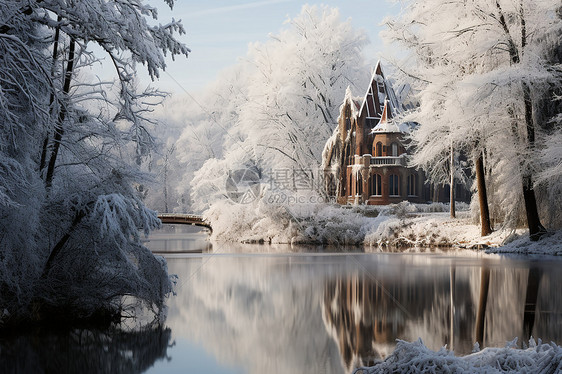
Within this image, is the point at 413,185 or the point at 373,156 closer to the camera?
the point at 373,156

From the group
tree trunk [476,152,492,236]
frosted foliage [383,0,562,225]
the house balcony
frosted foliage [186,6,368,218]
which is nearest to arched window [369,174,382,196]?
the house balcony

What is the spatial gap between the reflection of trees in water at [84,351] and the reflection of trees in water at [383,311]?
8.31 feet

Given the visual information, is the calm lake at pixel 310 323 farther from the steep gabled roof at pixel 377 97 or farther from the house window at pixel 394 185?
the steep gabled roof at pixel 377 97

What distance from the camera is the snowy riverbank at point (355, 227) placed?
36500 mm

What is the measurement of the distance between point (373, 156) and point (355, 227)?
54.8 feet

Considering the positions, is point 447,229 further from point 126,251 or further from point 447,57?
point 126,251

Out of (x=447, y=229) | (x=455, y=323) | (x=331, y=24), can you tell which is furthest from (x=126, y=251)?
(x=331, y=24)

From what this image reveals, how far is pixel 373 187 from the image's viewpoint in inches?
2282

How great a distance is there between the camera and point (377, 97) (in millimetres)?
60188

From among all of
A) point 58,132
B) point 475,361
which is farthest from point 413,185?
point 475,361

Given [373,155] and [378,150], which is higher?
[378,150]

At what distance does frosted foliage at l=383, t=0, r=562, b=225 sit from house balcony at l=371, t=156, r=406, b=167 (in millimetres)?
22910

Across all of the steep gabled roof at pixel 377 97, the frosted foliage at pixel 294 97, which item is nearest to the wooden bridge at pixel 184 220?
the frosted foliage at pixel 294 97

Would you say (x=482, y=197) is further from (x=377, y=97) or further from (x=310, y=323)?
(x=377, y=97)
